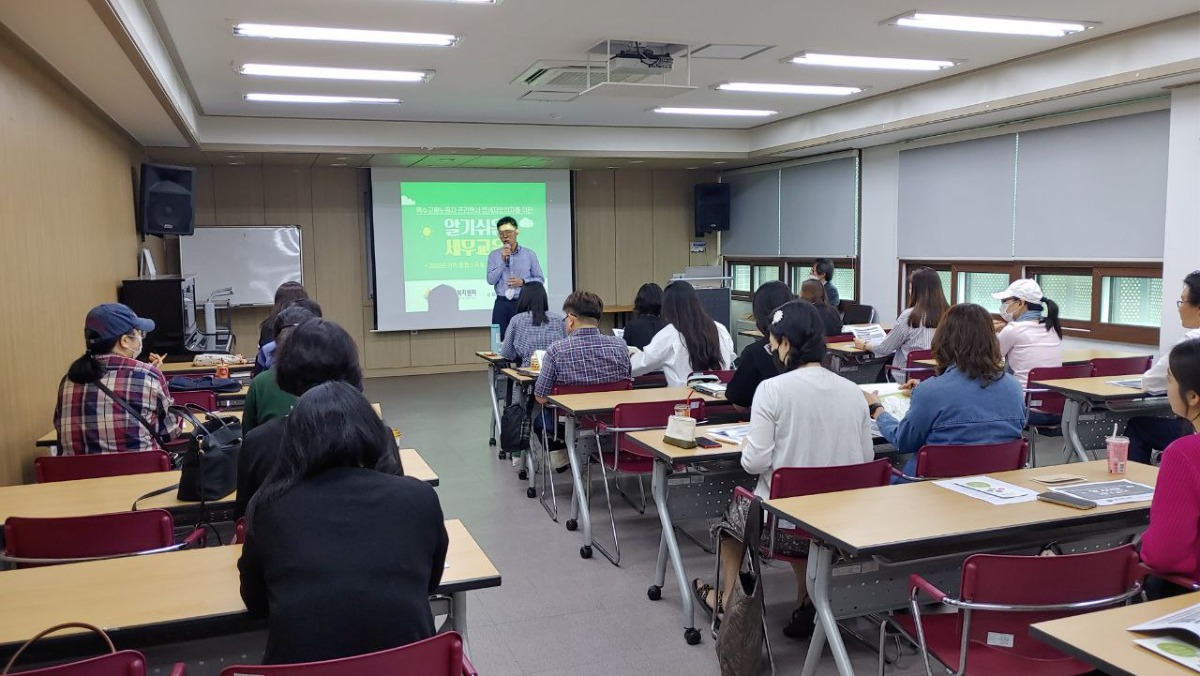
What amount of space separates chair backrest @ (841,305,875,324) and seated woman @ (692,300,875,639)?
21.6 feet

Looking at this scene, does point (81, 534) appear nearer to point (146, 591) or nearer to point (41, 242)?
point (146, 591)

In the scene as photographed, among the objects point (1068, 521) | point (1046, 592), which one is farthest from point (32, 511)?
point (1068, 521)

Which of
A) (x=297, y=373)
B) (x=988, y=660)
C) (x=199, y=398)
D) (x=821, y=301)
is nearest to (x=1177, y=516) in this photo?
(x=988, y=660)

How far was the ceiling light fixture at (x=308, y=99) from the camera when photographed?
7836 mm

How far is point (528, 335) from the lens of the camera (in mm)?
6270

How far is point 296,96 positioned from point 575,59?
2.99m

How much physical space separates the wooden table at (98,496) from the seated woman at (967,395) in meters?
1.98

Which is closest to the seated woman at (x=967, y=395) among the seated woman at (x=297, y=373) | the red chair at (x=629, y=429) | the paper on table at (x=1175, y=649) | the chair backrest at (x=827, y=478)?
the chair backrest at (x=827, y=478)

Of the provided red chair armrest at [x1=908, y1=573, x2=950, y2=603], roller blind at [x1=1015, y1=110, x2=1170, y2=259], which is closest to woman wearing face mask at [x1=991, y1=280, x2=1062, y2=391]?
roller blind at [x1=1015, y1=110, x2=1170, y2=259]

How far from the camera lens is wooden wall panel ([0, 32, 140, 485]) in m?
4.36

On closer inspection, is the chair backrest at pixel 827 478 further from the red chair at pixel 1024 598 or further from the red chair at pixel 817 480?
the red chair at pixel 1024 598

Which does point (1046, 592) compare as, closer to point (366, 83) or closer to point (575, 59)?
point (575, 59)

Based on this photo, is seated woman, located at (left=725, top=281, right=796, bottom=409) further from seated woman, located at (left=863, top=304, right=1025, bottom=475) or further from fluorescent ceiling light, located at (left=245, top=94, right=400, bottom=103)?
fluorescent ceiling light, located at (left=245, top=94, right=400, bottom=103)

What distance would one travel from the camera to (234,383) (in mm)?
5395
